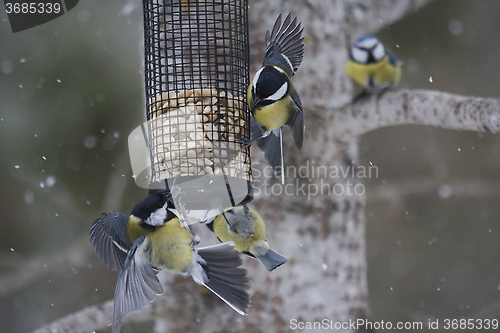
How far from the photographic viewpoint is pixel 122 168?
16.8 ft

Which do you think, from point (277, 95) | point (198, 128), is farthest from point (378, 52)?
point (198, 128)

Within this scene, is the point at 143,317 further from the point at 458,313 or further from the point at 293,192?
the point at 458,313

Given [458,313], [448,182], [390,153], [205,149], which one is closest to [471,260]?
[458,313]

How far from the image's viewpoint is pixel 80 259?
201 inches

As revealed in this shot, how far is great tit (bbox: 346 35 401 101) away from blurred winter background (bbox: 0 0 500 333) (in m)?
1.84

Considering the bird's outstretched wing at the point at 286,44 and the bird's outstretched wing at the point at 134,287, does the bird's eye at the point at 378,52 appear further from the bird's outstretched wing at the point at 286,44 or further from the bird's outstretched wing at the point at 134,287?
the bird's outstretched wing at the point at 134,287

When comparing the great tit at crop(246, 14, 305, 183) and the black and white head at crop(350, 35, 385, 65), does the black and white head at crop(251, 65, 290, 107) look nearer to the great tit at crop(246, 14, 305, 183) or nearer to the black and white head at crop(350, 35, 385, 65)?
the great tit at crop(246, 14, 305, 183)

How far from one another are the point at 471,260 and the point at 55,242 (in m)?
4.91

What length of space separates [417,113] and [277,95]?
918mm

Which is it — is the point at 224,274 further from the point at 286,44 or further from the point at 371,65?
the point at 371,65

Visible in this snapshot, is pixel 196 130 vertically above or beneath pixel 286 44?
beneath

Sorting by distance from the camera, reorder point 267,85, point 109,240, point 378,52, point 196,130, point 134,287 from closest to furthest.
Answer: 1. point 134,287
2. point 267,85
3. point 196,130
4. point 109,240
5. point 378,52

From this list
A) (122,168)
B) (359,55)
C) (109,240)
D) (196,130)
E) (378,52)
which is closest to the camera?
(196,130)

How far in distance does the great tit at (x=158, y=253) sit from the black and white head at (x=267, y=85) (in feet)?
1.99
